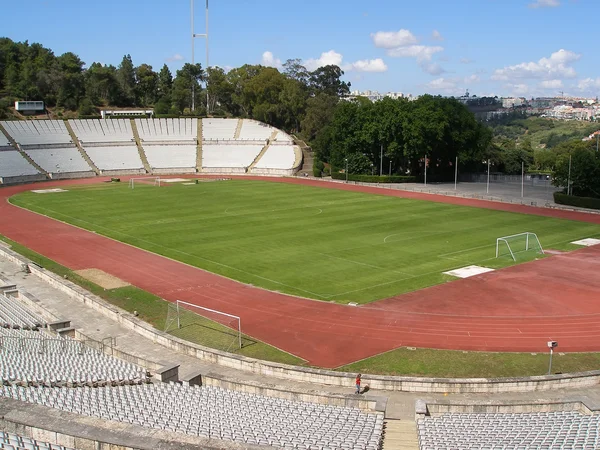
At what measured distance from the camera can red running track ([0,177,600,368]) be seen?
25.0 m

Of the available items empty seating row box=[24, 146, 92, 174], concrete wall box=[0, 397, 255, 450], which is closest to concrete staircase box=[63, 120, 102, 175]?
empty seating row box=[24, 146, 92, 174]

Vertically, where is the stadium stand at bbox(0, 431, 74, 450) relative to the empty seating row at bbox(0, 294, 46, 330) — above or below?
above

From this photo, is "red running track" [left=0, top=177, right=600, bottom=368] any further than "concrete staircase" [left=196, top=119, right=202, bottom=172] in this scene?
No

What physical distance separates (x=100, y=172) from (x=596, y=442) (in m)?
87.9

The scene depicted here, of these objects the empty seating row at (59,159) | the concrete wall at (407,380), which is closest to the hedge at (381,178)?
the empty seating row at (59,159)

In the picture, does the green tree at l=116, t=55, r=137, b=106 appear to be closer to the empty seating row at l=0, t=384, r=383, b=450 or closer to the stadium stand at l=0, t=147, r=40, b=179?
the stadium stand at l=0, t=147, r=40, b=179

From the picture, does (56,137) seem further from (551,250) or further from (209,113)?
(551,250)

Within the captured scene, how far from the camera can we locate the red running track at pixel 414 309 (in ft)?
82.0

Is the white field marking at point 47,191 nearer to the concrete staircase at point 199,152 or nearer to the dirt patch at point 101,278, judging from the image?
the concrete staircase at point 199,152

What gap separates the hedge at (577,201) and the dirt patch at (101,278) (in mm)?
48406

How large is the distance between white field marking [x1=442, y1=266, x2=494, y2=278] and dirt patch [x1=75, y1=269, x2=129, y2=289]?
61.4ft

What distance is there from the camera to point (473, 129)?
3497 inches

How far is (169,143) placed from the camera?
4151 inches

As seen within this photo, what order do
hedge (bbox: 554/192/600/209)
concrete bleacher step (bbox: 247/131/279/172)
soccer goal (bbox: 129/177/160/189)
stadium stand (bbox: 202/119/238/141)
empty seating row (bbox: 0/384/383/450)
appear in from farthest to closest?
stadium stand (bbox: 202/119/238/141) < concrete bleacher step (bbox: 247/131/279/172) < soccer goal (bbox: 129/177/160/189) < hedge (bbox: 554/192/600/209) < empty seating row (bbox: 0/384/383/450)
